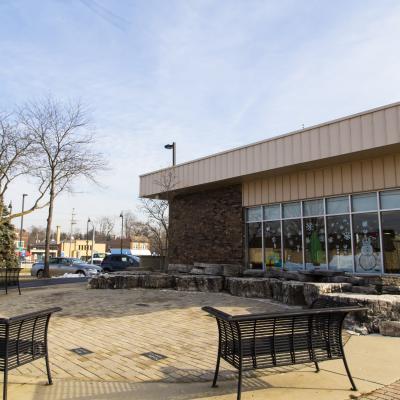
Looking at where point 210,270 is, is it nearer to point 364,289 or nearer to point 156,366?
point 364,289

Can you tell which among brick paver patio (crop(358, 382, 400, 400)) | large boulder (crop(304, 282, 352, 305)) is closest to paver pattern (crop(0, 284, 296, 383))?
large boulder (crop(304, 282, 352, 305))

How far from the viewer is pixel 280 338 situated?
14.6 feet

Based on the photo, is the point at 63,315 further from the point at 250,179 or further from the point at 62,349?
the point at 250,179

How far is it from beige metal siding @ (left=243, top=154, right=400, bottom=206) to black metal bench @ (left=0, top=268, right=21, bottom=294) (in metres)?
8.47

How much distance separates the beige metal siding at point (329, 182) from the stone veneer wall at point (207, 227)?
0.98 m

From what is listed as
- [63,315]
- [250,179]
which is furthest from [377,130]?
[63,315]

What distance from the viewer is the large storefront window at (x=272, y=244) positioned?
15.3 metres

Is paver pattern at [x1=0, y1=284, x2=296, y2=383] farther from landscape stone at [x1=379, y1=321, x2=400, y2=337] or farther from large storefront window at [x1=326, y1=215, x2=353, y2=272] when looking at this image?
large storefront window at [x1=326, y1=215, x2=353, y2=272]

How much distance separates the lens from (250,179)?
52.7 feet

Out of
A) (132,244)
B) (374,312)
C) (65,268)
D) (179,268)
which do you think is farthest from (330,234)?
(132,244)

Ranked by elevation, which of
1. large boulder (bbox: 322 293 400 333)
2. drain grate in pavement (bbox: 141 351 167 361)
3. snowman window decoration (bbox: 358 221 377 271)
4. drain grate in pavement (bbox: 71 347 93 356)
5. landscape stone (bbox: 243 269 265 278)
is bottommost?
drain grate in pavement (bbox: 141 351 167 361)

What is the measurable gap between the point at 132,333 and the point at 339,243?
8.27m

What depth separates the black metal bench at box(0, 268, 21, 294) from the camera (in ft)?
44.3

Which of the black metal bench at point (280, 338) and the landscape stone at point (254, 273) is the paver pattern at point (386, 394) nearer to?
the black metal bench at point (280, 338)
